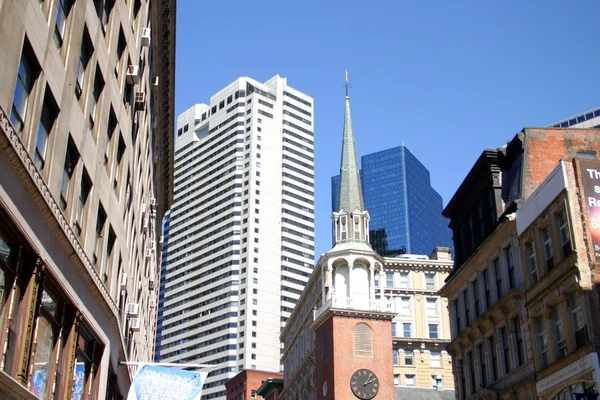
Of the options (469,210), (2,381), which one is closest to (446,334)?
(469,210)

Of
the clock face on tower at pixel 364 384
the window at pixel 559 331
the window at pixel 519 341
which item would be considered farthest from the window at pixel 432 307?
the window at pixel 559 331

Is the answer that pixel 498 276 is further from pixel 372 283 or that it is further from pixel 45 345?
pixel 372 283

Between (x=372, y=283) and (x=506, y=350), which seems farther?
(x=372, y=283)

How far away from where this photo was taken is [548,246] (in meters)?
32.4

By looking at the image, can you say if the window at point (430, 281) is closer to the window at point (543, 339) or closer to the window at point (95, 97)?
the window at point (543, 339)

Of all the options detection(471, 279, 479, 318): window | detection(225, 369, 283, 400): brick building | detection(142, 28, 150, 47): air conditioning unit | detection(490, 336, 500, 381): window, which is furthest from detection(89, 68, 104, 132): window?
detection(225, 369, 283, 400): brick building

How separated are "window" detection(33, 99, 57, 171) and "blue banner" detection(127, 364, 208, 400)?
8604 millimetres

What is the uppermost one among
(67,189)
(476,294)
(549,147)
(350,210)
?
(350,210)

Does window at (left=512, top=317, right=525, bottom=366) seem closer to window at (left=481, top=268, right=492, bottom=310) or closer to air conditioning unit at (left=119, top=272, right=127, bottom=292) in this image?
window at (left=481, top=268, right=492, bottom=310)

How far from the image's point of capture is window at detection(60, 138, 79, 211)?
22766 millimetres

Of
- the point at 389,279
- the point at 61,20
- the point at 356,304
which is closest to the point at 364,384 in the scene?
the point at 356,304

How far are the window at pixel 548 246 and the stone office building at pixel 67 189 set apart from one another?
61.9 ft

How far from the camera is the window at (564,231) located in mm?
30125

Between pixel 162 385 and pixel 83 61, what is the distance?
11477 mm
